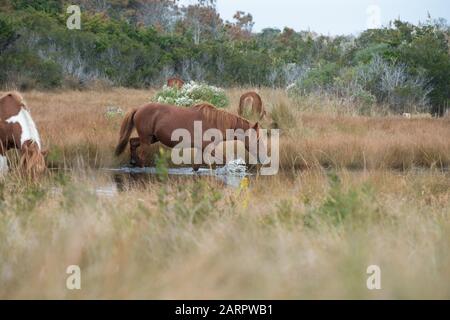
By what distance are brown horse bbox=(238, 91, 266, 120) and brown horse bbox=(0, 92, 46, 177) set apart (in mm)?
6274

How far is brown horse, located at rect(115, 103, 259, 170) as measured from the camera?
1153 cm

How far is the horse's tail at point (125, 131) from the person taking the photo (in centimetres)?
1188

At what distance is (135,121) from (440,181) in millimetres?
4767

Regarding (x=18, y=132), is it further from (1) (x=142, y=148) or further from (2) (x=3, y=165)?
(1) (x=142, y=148)

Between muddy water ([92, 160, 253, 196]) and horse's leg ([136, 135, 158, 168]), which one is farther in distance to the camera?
horse's leg ([136, 135, 158, 168])

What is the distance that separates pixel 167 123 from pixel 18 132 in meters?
2.96

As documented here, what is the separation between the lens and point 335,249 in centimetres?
452

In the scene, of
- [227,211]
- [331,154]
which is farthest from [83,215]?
[331,154]

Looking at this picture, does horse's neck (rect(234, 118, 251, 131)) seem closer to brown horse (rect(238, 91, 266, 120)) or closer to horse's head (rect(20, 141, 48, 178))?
brown horse (rect(238, 91, 266, 120))

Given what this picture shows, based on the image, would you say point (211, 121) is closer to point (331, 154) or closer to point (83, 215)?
point (331, 154)

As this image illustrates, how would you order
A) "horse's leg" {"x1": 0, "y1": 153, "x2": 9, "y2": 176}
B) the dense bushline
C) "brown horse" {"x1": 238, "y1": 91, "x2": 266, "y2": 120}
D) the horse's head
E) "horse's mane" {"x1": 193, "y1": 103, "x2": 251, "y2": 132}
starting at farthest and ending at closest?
1. the dense bushline
2. "brown horse" {"x1": 238, "y1": 91, "x2": 266, "y2": 120}
3. "horse's mane" {"x1": 193, "y1": 103, "x2": 251, "y2": 132}
4. "horse's leg" {"x1": 0, "y1": 153, "x2": 9, "y2": 176}
5. the horse's head

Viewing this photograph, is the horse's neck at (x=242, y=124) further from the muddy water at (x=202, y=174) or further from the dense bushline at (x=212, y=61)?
the dense bushline at (x=212, y=61)

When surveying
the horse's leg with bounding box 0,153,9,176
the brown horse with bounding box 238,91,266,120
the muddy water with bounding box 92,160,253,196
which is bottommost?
the muddy water with bounding box 92,160,253,196

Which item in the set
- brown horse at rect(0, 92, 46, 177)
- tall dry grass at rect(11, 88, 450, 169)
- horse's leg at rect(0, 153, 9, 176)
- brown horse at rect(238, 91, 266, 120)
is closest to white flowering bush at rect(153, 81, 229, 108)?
tall dry grass at rect(11, 88, 450, 169)
